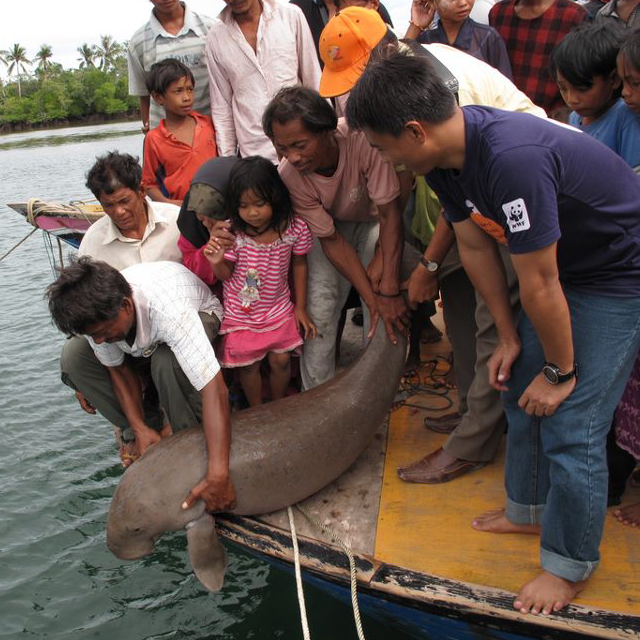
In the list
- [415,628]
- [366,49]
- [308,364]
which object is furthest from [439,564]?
[366,49]

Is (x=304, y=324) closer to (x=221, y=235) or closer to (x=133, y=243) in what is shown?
(x=221, y=235)

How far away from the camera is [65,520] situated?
549 cm

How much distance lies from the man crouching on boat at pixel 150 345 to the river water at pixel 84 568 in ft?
3.91

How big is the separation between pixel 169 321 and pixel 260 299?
1.94 ft

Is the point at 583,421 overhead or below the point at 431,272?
below

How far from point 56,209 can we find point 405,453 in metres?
5.26

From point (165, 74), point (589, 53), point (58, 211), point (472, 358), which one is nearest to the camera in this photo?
point (589, 53)

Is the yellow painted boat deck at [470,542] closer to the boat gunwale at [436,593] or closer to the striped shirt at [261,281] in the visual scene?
the boat gunwale at [436,593]

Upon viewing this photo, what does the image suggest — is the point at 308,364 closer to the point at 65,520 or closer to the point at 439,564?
the point at 439,564

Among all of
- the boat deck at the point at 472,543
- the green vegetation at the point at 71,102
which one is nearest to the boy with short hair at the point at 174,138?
the boat deck at the point at 472,543

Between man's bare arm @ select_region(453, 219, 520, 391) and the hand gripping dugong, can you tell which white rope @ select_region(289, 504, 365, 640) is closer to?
the hand gripping dugong

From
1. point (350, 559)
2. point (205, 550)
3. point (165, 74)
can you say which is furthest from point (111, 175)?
point (350, 559)

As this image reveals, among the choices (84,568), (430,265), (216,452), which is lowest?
(84,568)

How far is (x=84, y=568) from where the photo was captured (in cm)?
490
